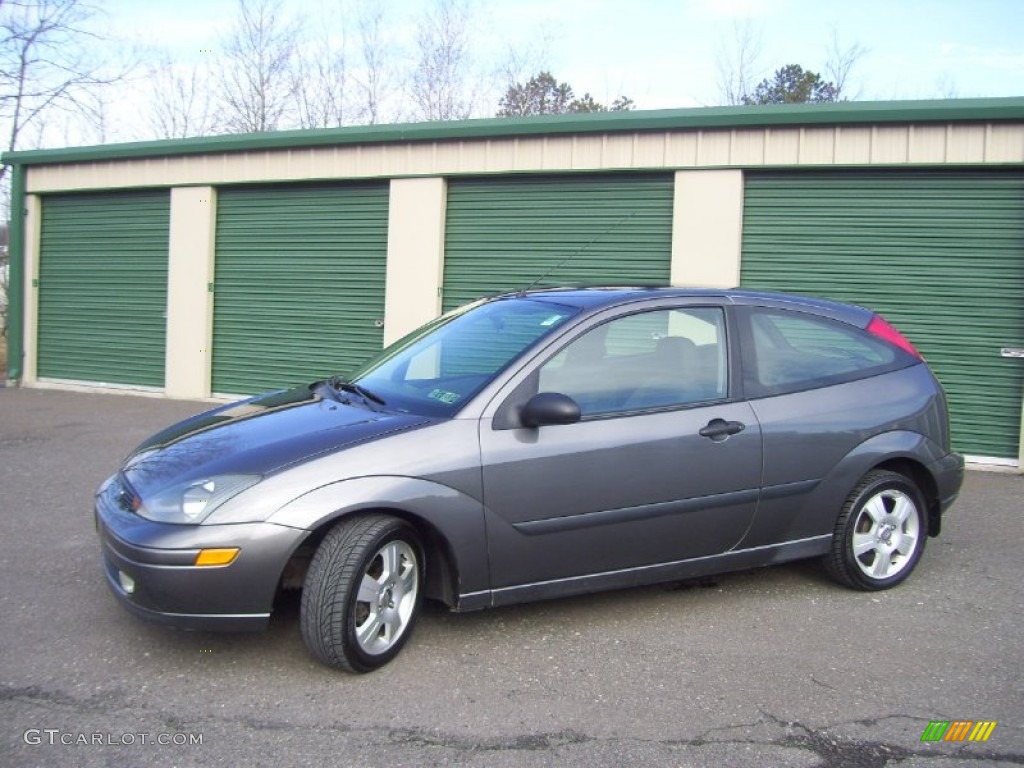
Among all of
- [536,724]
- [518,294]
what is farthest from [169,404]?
[536,724]

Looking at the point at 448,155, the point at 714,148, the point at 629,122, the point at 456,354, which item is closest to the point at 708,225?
the point at 714,148

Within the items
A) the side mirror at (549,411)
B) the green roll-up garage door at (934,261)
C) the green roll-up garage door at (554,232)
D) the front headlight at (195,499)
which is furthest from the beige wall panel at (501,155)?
the front headlight at (195,499)

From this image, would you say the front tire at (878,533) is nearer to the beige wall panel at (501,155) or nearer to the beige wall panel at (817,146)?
the beige wall panel at (817,146)

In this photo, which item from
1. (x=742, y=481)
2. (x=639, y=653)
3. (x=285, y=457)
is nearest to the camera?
(x=285, y=457)

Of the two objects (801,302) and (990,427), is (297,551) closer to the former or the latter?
(801,302)

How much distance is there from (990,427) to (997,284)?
136 centimetres

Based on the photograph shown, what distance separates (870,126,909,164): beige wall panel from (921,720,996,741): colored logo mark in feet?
21.6

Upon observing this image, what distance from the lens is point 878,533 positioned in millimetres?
4738

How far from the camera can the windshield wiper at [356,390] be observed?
4270mm

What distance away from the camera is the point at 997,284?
857 cm

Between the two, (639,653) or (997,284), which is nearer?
(639,653)

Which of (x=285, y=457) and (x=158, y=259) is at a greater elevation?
(x=158, y=259)

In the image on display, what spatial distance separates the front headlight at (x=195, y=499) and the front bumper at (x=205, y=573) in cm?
4

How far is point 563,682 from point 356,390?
1764mm
